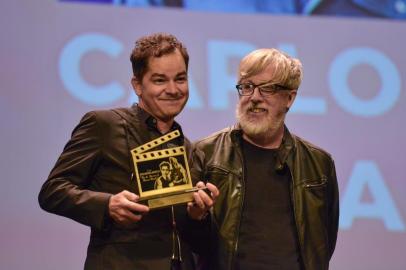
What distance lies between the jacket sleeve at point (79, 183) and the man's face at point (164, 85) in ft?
0.62

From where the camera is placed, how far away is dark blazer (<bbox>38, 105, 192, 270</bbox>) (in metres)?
1.99

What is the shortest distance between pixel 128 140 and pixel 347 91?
6.10ft

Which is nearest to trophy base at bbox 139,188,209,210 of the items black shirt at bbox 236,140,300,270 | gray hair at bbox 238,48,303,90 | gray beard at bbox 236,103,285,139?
black shirt at bbox 236,140,300,270

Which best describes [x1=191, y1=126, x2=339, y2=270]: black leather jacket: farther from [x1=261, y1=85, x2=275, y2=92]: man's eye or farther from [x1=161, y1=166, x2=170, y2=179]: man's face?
[x1=161, y1=166, x2=170, y2=179]: man's face

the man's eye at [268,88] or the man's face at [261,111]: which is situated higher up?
the man's eye at [268,88]

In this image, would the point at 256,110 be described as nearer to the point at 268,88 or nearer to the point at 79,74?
the point at 268,88

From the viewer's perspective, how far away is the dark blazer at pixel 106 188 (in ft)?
6.54

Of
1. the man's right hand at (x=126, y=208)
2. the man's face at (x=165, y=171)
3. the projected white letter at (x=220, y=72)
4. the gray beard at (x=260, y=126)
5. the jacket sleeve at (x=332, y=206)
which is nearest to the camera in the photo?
the man's right hand at (x=126, y=208)

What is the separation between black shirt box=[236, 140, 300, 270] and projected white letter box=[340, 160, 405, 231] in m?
1.03

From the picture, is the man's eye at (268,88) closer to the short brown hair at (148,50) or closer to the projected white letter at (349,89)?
the short brown hair at (148,50)

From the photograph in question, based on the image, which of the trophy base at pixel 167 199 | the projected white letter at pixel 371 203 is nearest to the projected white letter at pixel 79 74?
the projected white letter at pixel 371 203

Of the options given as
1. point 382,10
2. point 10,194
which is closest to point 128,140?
point 10,194

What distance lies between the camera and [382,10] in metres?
3.74

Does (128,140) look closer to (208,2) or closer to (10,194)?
(10,194)
